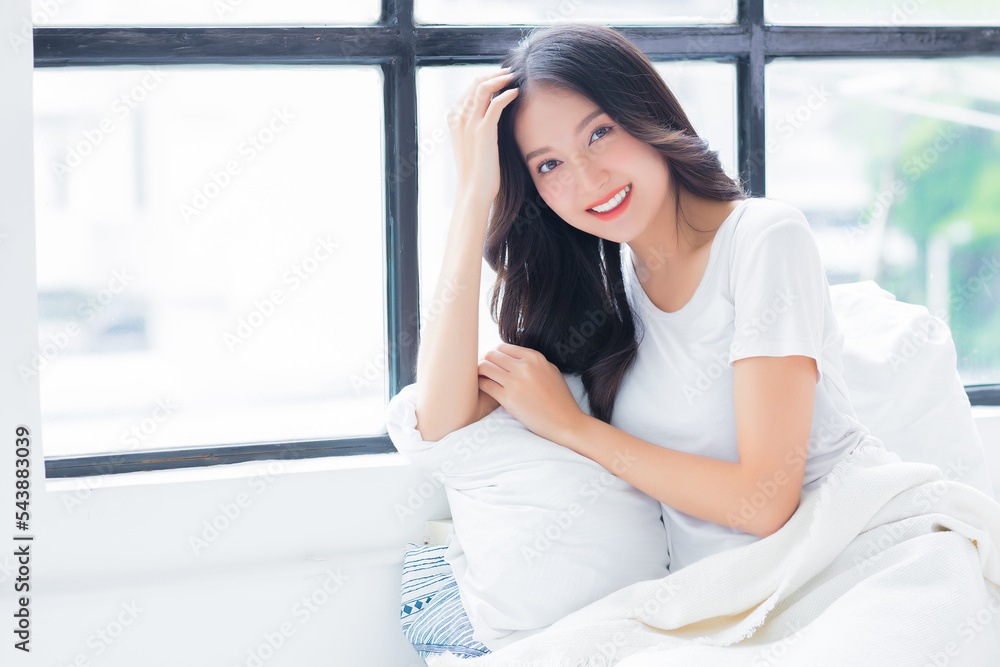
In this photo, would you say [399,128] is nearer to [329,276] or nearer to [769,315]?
[329,276]

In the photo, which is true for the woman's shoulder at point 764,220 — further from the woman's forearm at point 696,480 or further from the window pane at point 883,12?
the window pane at point 883,12

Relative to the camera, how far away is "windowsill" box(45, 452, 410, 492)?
1421 mm

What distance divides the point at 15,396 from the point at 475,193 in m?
0.95

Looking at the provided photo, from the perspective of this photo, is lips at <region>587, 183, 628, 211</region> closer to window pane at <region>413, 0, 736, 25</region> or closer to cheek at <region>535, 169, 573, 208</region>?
cheek at <region>535, 169, 573, 208</region>

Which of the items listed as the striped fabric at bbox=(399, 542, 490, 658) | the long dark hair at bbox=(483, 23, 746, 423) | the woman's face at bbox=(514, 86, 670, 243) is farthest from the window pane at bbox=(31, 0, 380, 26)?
the striped fabric at bbox=(399, 542, 490, 658)

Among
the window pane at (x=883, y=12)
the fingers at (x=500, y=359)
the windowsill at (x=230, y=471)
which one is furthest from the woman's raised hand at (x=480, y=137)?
the window pane at (x=883, y=12)

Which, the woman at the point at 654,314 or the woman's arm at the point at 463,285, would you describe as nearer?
the woman at the point at 654,314

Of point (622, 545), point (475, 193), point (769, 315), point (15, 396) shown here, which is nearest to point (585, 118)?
point (475, 193)

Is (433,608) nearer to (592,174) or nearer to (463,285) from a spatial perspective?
(463,285)

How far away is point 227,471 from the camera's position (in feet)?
4.90

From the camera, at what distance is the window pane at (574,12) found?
1.59 meters

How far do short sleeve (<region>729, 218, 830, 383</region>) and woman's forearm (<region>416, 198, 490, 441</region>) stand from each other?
1.46 feet

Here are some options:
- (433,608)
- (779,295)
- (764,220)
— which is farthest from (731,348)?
(433,608)

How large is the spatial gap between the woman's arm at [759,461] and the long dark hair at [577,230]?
9.6 inches
